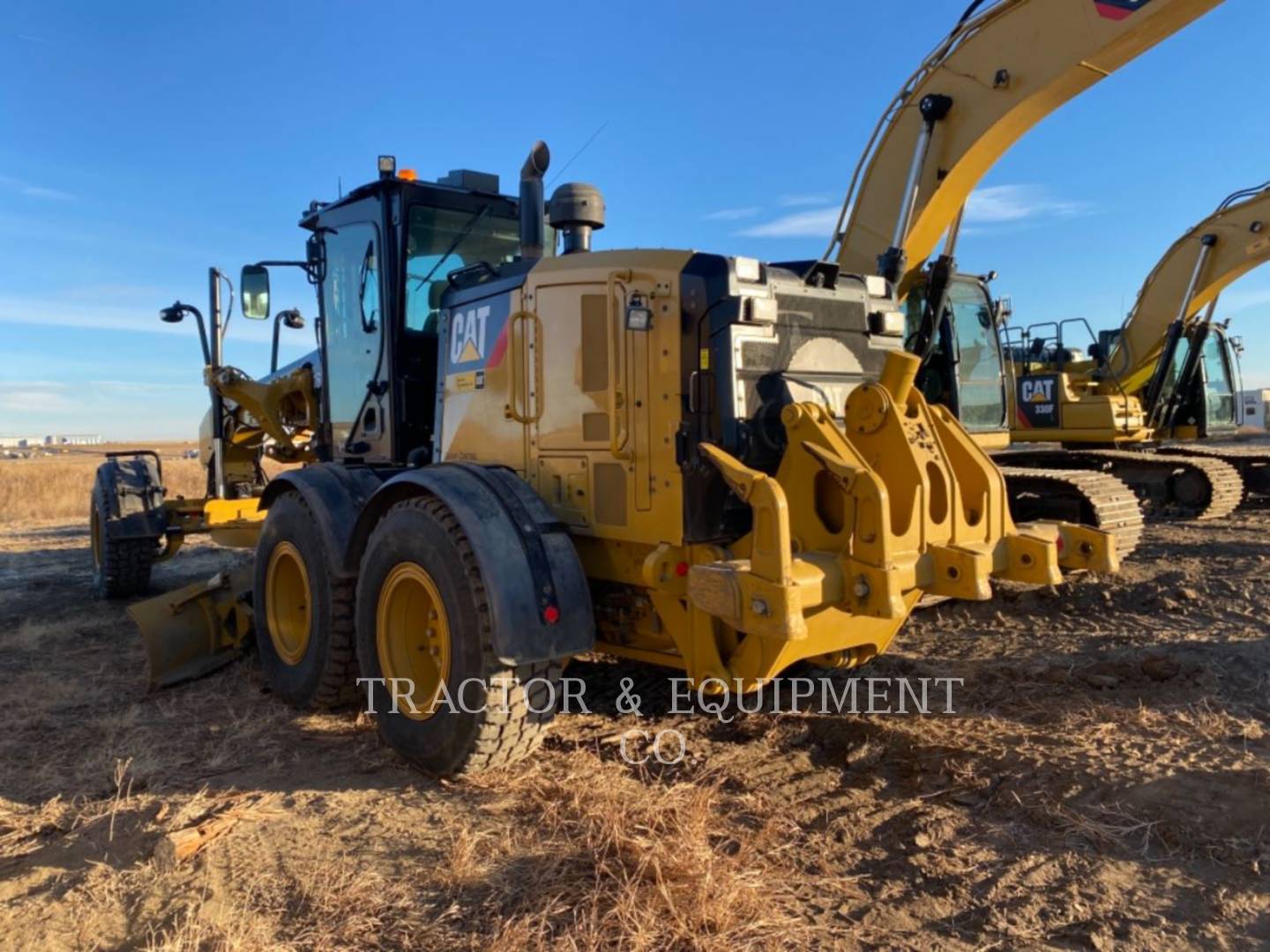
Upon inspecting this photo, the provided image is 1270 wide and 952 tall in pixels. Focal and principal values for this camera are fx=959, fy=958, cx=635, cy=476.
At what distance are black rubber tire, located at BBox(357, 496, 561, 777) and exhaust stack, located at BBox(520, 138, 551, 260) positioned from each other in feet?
4.69

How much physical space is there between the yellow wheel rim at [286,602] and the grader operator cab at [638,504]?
9.0 inches

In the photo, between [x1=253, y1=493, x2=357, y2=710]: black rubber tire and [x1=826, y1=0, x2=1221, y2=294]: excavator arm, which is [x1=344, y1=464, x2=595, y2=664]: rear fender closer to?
[x1=253, y1=493, x2=357, y2=710]: black rubber tire

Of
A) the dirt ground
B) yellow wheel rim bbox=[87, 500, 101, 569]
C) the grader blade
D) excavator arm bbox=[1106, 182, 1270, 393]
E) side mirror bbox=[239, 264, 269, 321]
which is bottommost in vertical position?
the dirt ground

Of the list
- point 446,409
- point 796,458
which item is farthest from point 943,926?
point 446,409

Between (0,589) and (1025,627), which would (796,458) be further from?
(0,589)

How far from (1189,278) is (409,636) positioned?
1203 centimetres

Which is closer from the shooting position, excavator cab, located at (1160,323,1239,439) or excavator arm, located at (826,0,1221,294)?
excavator arm, located at (826,0,1221,294)

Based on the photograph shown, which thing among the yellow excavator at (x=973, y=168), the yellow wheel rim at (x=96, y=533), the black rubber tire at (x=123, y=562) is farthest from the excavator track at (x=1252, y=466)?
the yellow wheel rim at (x=96, y=533)

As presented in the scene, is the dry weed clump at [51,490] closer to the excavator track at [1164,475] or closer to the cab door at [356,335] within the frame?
the cab door at [356,335]

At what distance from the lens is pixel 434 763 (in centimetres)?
415

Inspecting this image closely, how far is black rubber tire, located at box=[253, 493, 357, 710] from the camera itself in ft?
16.7

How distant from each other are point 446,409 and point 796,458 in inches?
83.5

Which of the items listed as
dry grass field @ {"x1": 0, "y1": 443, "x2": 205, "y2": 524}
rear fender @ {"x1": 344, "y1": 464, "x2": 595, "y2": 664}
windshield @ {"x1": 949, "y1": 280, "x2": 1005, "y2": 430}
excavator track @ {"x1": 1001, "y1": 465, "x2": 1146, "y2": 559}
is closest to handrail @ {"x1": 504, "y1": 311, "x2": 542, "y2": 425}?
rear fender @ {"x1": 344, "y1": 464, "x2": 595, "y2": 664}

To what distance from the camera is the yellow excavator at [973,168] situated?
21.6ft
